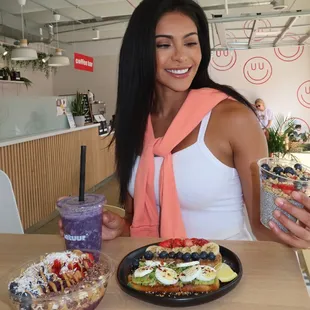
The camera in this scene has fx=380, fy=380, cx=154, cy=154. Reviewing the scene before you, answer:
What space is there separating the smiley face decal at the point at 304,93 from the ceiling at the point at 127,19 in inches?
45.1

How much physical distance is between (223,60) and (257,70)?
3.28ft

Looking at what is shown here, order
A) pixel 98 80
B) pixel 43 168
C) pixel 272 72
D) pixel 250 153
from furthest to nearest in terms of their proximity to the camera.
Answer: pixel 98 80 → pixel 272 72 → pixel 43 168 → pixel 250 153

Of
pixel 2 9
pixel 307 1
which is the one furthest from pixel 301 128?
pixel 2 9

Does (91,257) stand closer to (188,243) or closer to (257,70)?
(188,243)

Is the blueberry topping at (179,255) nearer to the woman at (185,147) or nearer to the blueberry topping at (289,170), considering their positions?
the blueberry topping at (289,170)

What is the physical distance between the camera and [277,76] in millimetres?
10570

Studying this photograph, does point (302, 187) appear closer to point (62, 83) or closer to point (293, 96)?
point (293, 96)

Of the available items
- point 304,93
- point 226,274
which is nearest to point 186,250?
point 226,274

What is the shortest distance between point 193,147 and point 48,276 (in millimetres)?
812

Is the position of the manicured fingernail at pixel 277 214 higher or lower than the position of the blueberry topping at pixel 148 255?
higher

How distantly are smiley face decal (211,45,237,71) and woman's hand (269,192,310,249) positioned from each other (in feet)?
33.8

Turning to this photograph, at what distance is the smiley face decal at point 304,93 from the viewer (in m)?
10.5

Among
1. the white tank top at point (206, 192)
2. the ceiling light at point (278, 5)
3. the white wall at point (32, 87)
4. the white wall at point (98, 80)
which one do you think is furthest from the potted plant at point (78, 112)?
the white wall at point (98, 80)

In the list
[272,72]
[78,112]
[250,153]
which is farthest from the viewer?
[272,72]
